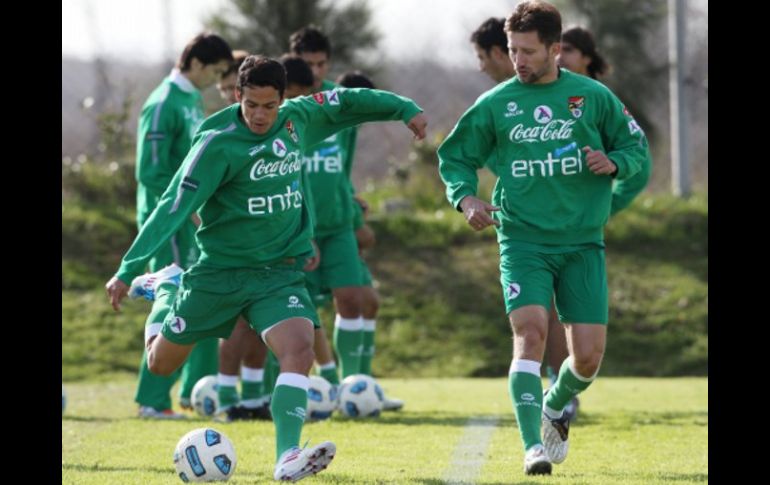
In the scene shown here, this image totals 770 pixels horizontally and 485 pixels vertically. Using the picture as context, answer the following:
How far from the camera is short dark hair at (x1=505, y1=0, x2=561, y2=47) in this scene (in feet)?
21.8

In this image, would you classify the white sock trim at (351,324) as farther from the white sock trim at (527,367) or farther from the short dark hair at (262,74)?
the short dark hair at (262,74)

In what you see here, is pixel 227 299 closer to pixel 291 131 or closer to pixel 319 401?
pixel 291 131

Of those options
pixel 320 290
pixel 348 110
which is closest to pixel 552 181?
pixel 348 110

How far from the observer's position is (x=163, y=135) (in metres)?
9.59

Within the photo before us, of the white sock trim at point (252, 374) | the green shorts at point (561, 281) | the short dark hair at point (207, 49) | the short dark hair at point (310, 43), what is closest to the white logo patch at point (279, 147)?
the green shorts at point (561, 281)

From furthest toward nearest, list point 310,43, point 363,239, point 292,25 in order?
point 292,25 → point 363,239 → point 310,43

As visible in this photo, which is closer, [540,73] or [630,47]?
[540,73]

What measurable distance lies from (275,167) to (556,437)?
193cm

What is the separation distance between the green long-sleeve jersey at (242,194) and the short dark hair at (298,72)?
7.19ft

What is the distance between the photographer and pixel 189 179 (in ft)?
21.4

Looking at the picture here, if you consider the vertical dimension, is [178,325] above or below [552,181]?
below
